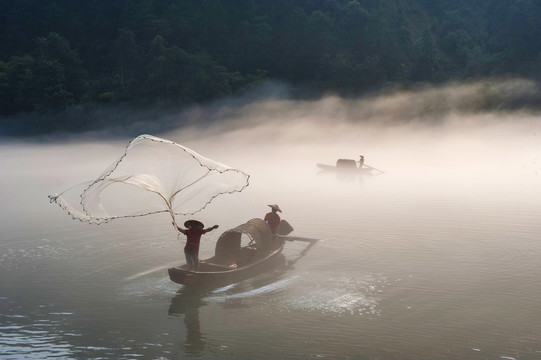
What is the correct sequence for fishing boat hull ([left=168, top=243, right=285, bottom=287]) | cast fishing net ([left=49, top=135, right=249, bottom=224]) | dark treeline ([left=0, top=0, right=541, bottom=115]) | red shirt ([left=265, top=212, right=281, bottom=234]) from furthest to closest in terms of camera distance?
dark treeline ([left=0, top=0, right=541, bottom=115]), red shirt ([left=265, top=212, right=281, bottom=234]), fishing boat hull ([left=168, top=243, right=285, bottom=287]), cast fishing net ([left=49, top=135, right=249, bottom=224])

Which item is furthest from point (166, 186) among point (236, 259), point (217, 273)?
point (236, 259)

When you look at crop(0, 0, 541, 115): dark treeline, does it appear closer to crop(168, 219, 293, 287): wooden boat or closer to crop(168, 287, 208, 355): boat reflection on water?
crop(168, 219, 293, 287): wooden boat

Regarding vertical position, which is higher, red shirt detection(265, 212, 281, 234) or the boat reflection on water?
red shirt detection(265, 212, 281, 234)

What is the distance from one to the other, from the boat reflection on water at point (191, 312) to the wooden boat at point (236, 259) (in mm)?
411

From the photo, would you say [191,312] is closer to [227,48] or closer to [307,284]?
[307,284]

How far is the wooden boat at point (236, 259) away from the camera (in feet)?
54.3

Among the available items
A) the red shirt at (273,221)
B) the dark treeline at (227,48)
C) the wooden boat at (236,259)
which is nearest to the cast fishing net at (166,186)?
the wooden boat at (236,259)

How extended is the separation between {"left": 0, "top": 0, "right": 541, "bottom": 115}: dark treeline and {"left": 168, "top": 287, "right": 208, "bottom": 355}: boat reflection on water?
75.9 m

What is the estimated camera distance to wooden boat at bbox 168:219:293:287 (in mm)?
16544

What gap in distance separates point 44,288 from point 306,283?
24.8ft

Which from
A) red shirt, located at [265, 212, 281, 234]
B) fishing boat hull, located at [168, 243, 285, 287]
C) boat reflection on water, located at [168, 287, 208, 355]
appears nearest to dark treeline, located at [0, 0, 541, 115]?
red shirt, located at [265, 212, 281, 234]

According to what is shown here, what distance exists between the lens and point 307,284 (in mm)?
17531

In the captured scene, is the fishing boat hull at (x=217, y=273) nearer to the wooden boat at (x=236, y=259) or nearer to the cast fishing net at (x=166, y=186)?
the wooden boat at (x=236, y=259)

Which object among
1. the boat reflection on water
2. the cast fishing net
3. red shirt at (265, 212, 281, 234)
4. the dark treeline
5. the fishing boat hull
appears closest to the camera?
the boat reflection on water
